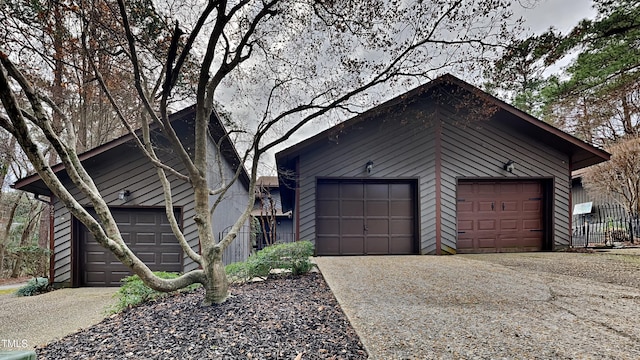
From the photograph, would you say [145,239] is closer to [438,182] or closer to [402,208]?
[402,208]

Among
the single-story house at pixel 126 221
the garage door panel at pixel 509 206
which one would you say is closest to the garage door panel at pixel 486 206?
the garage door panel at pixel 509 206

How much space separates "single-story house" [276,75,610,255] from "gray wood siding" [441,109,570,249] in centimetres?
3

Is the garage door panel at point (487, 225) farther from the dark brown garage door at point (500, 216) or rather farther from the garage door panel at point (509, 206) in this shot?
the garage door panel at point (509, 206)

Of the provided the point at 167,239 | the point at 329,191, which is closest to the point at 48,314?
the point at 167,239

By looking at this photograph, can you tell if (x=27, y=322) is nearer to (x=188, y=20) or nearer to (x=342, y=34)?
(x=188, y=20)

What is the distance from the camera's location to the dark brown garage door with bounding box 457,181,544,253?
25.9ft

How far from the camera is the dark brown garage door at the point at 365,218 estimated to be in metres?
7.83

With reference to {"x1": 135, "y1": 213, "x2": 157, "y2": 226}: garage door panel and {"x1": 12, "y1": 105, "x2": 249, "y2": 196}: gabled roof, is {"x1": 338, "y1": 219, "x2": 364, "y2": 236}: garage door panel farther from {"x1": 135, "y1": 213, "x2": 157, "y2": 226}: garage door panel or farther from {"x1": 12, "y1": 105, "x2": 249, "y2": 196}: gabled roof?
{"x1": 135, "y1": 213, "x2": 157, "y2": 226}: garage door panel

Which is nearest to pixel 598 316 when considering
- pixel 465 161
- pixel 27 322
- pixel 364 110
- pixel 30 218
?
pixel 364 110

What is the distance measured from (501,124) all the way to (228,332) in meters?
8.11

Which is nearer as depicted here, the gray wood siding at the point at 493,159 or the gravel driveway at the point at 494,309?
the gravel driveway at the point at 494,309

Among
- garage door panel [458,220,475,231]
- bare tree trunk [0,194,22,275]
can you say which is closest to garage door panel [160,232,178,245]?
garage door panel [458,220,475,231]

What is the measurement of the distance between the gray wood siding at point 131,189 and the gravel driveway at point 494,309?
12.6 feet

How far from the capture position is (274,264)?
527 cm
